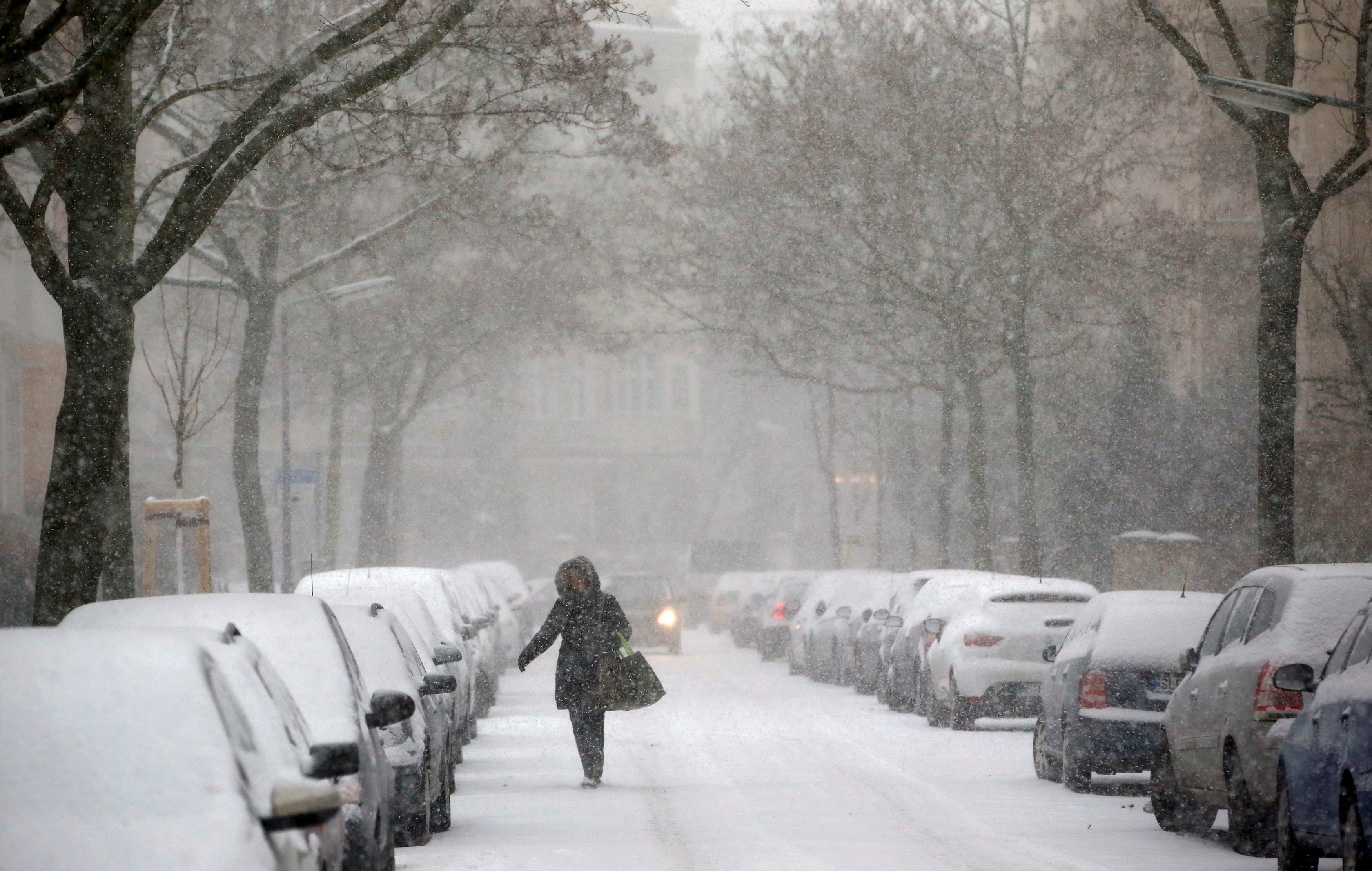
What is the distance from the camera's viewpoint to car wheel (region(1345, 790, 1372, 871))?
845 cm

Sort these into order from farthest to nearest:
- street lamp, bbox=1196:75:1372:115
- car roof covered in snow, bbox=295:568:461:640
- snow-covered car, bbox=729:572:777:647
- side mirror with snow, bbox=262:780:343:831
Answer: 1. snow-covered car, bbox=729:572:777:647
2. car roof covered in snow, bbox=295:568:461:640
3. street lamp, bbox=1196:75:1372:115
4. side mirror with snow, bbox=262:780:343:831

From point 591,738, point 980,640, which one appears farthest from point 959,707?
point 591,738

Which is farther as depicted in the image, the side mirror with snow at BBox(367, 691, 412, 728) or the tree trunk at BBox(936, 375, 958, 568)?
the tree trunk at BBox(936, 375, 958, 568)

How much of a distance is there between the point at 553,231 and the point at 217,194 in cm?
1331

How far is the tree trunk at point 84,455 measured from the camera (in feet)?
47.0

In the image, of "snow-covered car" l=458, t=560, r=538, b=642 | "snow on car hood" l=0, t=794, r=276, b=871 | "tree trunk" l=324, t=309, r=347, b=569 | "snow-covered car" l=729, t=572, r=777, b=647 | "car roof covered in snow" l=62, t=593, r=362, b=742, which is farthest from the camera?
"snow-covered car" l=729, t=572, r=777, b=647

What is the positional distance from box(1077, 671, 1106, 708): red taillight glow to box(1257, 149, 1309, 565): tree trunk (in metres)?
5.08

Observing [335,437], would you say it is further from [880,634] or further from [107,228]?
[107,228]

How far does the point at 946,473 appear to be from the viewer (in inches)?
1556

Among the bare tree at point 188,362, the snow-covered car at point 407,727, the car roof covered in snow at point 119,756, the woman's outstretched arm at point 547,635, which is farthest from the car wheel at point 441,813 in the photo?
the bare tree at point 188,362

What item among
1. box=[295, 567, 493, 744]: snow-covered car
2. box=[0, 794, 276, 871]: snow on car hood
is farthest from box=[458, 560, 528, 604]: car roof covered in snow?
box=[0, 794, 276, 871]: snow on car hood

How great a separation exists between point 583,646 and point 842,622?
15489 mm

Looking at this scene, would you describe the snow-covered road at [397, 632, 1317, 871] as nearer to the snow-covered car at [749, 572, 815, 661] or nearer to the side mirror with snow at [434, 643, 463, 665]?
the side mirror with snow at [434, 643, 463, 665]

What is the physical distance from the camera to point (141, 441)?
68125 mm
